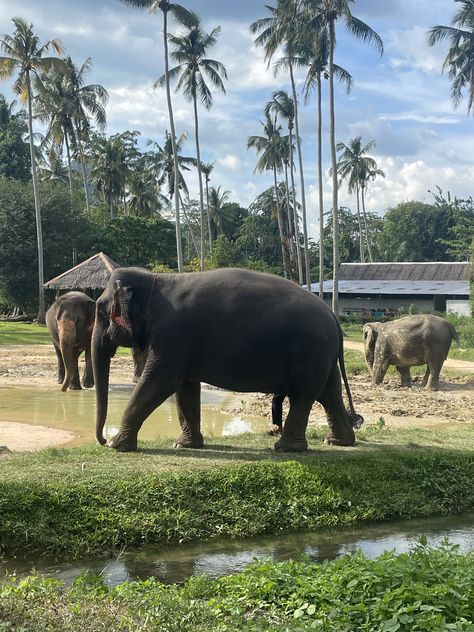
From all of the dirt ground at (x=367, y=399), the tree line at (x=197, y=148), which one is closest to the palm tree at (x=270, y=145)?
the tree line at (x=197, y=148)

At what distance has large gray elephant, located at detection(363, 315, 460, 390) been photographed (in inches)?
699

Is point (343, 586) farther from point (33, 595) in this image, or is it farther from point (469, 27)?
point (469, 27)

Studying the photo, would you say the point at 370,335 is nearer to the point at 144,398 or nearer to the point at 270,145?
the point at 144,398

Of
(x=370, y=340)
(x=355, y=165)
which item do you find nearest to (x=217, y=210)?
(x=355, y=165)

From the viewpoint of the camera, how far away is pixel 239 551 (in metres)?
6.69

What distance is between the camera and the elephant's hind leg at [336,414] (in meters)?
9.40

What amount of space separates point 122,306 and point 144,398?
108 cm

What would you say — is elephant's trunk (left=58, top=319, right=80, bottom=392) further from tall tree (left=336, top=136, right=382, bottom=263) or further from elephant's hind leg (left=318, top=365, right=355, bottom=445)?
tall tree (left=336, top=136, right=382, bottom=263)

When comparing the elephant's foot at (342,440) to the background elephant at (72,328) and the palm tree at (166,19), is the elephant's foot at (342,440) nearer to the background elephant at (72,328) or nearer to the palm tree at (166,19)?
the background elephant at (72,328)

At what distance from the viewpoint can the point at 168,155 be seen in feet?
195

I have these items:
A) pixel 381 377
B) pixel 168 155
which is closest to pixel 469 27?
pixel 168 155

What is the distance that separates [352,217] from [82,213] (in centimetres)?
4155

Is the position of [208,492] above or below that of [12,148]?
below

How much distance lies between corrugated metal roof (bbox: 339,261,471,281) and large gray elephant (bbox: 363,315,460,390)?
3436 cm
